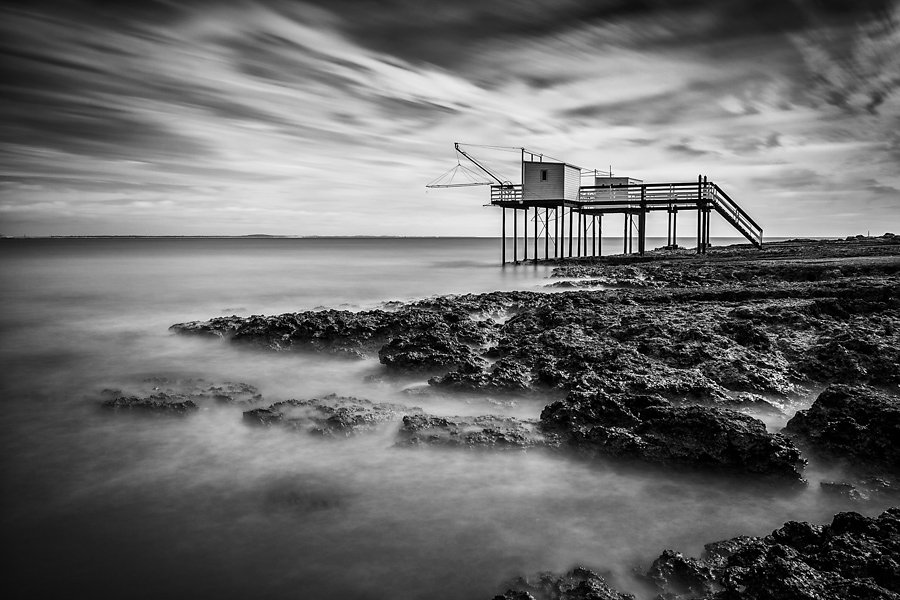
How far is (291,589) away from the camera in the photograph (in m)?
4.79

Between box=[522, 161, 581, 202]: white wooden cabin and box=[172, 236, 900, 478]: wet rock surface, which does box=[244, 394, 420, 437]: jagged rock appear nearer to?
box=[172, 236, 900, 478]: wet rock surface

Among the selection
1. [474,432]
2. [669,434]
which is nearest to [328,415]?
[474,432]

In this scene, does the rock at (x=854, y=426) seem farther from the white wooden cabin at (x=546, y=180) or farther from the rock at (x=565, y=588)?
the white wooden cabin at (x=546, y=180)

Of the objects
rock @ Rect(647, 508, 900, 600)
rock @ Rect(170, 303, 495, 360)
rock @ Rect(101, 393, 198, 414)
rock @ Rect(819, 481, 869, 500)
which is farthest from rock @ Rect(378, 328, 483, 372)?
rock @ Rect(647, 508, 900, 600)

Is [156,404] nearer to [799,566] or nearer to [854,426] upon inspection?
[799,566]

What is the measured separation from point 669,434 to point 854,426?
1925mm

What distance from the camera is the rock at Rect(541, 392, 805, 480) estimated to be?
6.16 m

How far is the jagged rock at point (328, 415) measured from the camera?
786cm

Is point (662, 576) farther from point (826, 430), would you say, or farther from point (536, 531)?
point (826, 430)

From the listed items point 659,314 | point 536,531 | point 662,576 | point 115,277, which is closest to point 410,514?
point 536,531

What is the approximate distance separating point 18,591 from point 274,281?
29960mm

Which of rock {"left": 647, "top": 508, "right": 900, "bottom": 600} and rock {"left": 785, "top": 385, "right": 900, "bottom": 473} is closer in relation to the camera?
rock {"left": 647, "top": 508, "right": 900, "bottom": 600}

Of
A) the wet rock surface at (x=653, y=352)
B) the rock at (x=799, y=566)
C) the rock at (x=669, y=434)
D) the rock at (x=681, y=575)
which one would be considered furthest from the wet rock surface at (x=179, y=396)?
the rock at (x=799, y=566)

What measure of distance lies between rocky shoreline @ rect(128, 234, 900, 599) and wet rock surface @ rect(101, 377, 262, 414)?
90 millimetres
